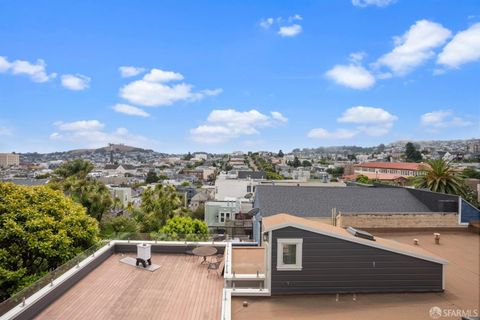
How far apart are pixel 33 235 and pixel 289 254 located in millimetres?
11212

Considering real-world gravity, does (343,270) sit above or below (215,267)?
above

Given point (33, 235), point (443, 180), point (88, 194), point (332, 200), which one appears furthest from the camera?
point (88, 194)

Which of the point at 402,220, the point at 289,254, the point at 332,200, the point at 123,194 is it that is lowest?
the point at 123,194

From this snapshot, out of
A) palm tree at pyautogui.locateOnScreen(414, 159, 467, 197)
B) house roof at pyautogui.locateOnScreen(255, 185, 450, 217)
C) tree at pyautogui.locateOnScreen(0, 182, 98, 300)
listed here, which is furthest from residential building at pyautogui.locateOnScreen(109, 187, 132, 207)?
palm tree at pyautogui.locateOnScreen(414, 159, 467, 197)

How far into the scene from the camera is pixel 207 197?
62500mm

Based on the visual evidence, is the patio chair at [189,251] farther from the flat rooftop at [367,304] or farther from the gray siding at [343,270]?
the gray siding at [343,270]

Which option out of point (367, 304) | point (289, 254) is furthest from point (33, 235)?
point (367, 304)

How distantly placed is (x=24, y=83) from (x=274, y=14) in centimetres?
2108

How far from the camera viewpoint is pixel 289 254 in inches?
326

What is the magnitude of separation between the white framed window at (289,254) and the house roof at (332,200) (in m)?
10.1

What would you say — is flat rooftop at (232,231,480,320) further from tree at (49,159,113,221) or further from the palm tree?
tree at (49,159,113,221)

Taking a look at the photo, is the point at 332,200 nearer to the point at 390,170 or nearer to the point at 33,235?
the point at 33,235

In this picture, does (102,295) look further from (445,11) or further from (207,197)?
(207,197)

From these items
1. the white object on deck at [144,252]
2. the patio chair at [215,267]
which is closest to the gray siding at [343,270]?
the patio chair at [215,267]
